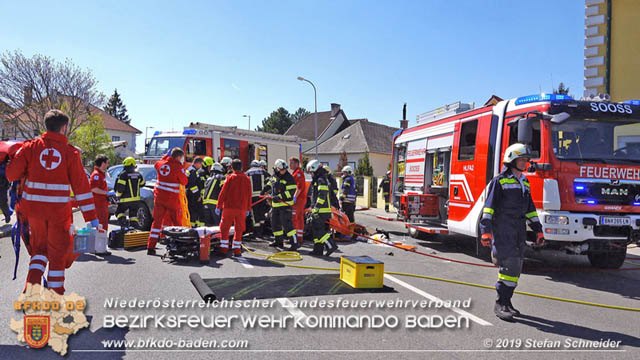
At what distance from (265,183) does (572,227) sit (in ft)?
23.9

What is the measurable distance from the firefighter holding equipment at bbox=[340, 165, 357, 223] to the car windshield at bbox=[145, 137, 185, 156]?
7201 mm

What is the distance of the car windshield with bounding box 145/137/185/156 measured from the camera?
1730 centimetres

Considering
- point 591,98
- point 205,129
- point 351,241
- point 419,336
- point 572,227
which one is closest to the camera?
point 419,336

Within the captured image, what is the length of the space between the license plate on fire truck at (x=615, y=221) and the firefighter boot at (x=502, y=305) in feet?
10.1

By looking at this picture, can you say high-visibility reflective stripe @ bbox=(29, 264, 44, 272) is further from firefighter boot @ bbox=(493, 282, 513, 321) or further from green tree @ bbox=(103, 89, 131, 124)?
green tree @ bbox=(103, 89, 131, 124)

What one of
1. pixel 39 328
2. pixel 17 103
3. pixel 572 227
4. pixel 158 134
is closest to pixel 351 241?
pixel 572 227

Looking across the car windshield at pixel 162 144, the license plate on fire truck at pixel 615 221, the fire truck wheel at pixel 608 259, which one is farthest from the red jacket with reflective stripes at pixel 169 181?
the car windshield at pixel 162 144

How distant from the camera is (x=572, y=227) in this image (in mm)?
7051

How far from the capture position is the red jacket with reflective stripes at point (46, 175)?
4461 millimetres

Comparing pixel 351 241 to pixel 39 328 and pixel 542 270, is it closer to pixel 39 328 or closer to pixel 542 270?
pixel 542 270

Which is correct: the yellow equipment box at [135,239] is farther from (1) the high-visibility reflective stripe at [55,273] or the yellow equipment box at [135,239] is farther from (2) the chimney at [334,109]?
(2) the chimney at [334,109]

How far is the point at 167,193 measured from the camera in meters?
8.37

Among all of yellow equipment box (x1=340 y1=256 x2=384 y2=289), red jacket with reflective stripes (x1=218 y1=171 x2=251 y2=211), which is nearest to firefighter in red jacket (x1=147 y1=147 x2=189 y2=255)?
red jacket with reflective stripes (x1=218 y1=171 x2=251 y2=211)

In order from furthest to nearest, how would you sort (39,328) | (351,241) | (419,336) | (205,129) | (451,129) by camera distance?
(205,129) → (351,241) → (451,129) → (419,336) → (39,328)
